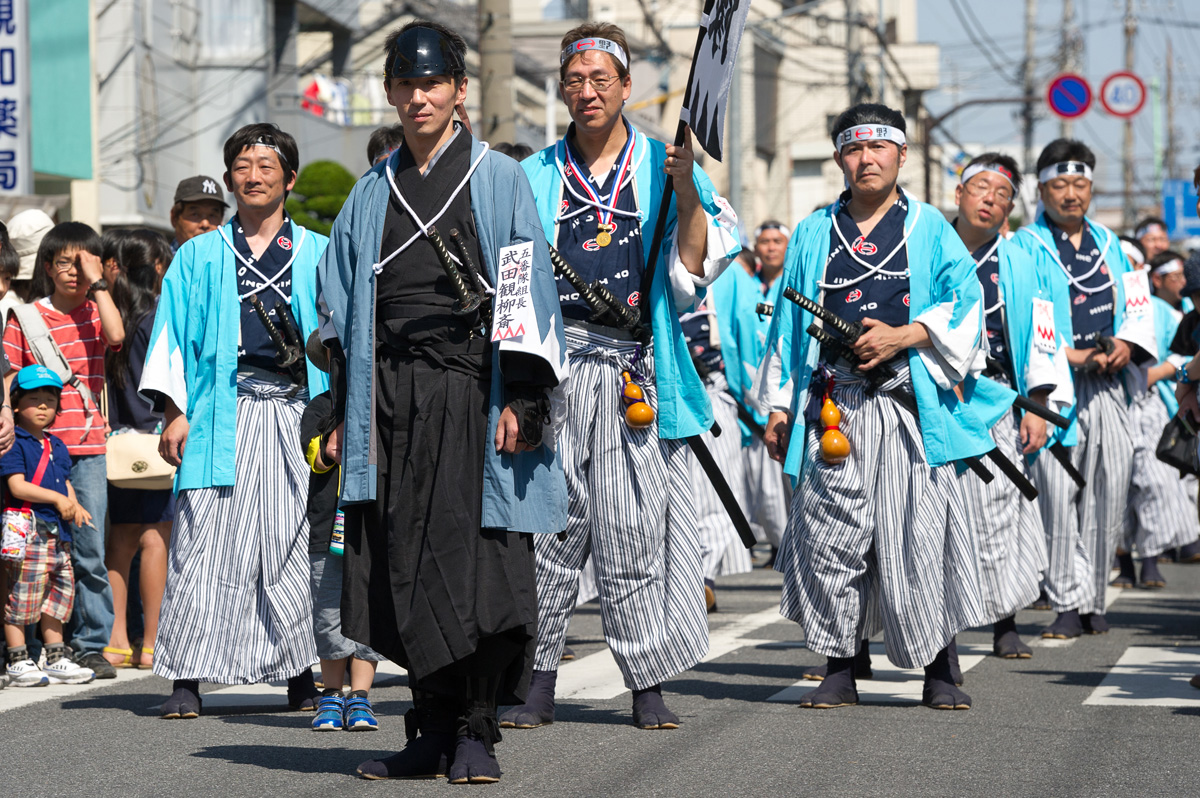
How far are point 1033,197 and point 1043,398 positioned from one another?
340 inches

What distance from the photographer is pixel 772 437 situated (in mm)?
6750

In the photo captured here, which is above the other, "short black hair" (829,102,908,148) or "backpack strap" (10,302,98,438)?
"short black hair" (829,102,908,148)

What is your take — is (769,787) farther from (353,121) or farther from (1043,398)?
(353,121)

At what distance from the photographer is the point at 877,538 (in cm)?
650

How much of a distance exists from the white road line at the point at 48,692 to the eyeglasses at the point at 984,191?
4537mm

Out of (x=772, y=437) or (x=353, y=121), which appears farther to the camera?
(x=353, y=121)

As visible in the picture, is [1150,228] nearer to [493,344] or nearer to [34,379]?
[34,379]

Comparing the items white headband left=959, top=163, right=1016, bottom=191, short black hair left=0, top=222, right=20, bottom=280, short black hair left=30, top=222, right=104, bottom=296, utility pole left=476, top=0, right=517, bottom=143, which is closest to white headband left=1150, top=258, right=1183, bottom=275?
utility pole left=476, top=0, right=517, bottom=143

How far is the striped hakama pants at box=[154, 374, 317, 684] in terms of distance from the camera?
6.25 meters

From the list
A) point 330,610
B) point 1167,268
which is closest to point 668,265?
point 330,610

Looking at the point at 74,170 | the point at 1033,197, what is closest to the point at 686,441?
the point at 1033,197

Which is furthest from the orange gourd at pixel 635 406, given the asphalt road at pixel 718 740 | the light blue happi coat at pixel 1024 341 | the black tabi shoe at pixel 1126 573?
the black tabi shoe at pixel 1126 573

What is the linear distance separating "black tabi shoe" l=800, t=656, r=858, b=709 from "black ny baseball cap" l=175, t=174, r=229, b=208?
351 cm

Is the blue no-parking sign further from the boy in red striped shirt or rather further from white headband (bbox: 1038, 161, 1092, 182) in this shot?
the boy in red striped shirt
